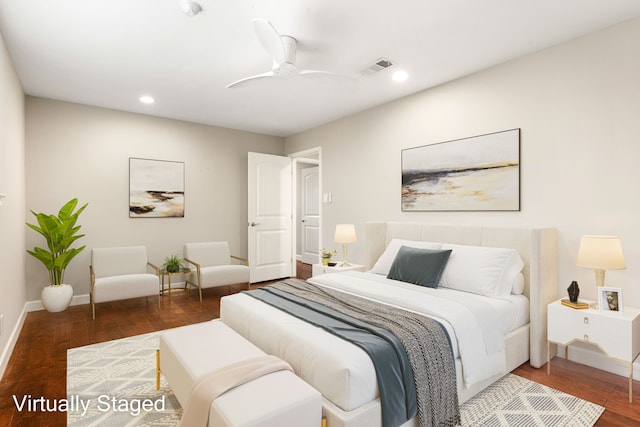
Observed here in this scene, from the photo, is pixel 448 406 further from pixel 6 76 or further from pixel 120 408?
pixel 6 76

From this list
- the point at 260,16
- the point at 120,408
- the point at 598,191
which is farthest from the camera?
the point at 598,191

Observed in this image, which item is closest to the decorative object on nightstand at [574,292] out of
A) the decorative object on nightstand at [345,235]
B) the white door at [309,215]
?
the decorative object on nightstand at [345,235]

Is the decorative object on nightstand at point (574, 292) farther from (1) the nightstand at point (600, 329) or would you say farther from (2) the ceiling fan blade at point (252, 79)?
(2) the ceiling fan blade at point (252, 79)

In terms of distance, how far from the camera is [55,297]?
3.98 m

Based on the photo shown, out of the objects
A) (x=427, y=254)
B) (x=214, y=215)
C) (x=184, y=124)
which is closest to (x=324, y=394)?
(x=427, y=254)

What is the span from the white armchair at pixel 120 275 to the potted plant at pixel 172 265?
25 centimetres

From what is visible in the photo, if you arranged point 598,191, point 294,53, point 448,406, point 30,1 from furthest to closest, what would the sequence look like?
1. point 294,53
2. point 598,191
3. point 30,1
4. point 448,406

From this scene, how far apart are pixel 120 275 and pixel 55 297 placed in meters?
0.72

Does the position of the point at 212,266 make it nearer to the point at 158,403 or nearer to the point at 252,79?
the point at 158,403

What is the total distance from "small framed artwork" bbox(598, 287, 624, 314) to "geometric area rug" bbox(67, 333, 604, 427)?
2.28ft

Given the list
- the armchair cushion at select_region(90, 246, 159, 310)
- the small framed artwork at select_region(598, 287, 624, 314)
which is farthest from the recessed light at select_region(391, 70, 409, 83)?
the armchair cushion at select_region(90, 246, 159, 310)

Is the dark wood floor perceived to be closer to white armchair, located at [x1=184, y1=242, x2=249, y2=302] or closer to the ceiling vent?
white armchair, located at [x1=184, y1=242, x2=249, y2=302]

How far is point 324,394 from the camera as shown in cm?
171

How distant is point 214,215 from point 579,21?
5.14 m
